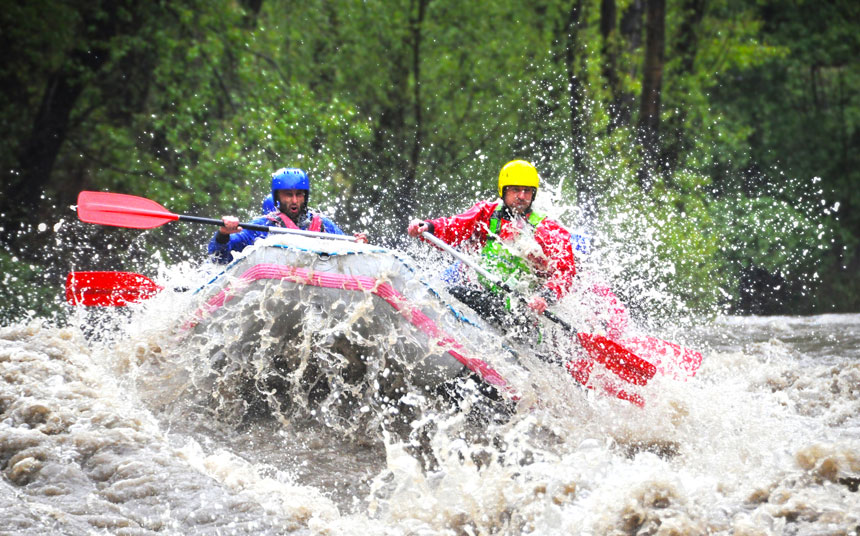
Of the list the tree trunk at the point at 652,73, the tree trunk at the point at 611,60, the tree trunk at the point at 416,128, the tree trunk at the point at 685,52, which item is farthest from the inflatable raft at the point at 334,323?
the tree trunk at the point at 685,52

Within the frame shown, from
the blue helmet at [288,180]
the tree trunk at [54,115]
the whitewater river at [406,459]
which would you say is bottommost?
the whitewater river at [406,459]

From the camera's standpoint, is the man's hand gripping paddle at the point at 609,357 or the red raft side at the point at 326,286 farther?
the man's hand gripping paddle at the point at 609,357

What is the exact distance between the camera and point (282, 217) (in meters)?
6.38

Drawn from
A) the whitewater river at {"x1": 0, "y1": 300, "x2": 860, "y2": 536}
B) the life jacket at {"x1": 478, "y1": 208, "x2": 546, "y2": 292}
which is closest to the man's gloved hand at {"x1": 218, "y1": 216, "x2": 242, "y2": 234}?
the whitewater river at {"x1": 0, "y1": 300, "x2": 860, "y2": 536}

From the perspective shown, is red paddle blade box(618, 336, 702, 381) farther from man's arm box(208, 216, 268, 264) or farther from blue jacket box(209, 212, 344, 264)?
man's arm box(208, 216, 268, 264)

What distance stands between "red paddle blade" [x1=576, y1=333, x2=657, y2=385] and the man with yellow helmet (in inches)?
16.2

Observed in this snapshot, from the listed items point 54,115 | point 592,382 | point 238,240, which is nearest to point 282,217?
point 238,240

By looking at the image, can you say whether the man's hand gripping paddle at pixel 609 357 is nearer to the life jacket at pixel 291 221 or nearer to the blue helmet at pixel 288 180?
the life jacket at pixel 291 221

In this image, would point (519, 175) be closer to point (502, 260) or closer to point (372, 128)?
point (502, 260)

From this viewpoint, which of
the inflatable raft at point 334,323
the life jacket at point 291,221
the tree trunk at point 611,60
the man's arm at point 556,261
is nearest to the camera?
the inflatable raft at point 334,323

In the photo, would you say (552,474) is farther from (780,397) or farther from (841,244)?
(841,244)

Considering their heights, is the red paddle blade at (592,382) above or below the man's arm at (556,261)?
below

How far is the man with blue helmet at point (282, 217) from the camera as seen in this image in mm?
6359

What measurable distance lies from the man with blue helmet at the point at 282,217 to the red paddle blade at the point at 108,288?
35.2 inches
